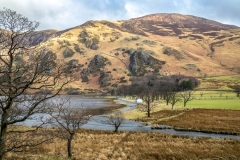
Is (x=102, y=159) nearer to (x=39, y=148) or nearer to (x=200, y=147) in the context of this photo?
(x=39, y=148)

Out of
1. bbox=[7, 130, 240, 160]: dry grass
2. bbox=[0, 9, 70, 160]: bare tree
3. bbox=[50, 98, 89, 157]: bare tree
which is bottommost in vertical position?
bbox=[7, 130, 240, 160]: dry grass

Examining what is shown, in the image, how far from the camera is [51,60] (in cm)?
1362

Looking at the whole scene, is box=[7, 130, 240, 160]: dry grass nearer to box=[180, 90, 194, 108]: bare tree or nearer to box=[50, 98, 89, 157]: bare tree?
box=[50, 98, 89, 157]: bare tree

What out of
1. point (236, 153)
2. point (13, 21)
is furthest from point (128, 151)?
point (13, 21)

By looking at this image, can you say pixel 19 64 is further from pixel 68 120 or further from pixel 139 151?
pixel 139 151

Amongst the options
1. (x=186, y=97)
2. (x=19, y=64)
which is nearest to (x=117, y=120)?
(x=19, y=64)

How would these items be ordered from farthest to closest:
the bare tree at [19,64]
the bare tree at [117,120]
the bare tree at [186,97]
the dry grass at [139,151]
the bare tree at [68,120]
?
the bare tree at [186,97], the bare tree at [117,120], the dry grass at [139,151], the bare tree at [68,120], the bare tree at [19,64]

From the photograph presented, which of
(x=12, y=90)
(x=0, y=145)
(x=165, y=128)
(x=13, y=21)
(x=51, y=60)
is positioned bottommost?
(x=165, y=128)

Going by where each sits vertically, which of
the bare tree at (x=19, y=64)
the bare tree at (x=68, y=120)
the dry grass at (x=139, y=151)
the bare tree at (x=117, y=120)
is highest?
the bare tree at (x=19, y=64)

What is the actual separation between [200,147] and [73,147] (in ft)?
57.3

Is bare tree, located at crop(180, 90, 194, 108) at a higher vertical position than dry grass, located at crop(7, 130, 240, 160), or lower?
higher

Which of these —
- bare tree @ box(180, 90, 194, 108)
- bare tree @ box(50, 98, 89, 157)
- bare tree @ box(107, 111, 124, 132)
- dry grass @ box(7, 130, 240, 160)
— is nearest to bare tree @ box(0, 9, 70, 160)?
bare tree @ box(50, 98, 89, 157)

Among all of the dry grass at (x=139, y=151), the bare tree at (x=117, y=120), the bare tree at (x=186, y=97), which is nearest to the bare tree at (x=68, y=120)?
the dry grass at (x=139, y=151)

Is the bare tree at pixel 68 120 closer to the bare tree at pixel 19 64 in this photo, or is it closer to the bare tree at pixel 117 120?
the bare tree at pixel 19 64
